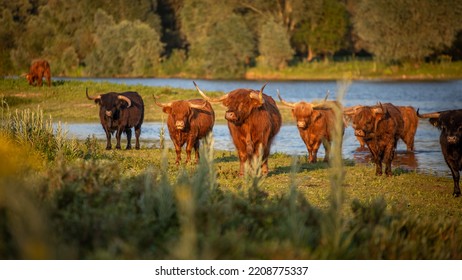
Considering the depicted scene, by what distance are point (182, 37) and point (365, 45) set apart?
1500cm

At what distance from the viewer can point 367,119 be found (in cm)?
1288

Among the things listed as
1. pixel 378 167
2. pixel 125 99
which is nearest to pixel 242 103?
pixel 378 167

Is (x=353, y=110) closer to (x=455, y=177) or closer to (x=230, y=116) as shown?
(x=455, y=177)

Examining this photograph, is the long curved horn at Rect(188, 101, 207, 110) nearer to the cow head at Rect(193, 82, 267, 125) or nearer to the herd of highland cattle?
the herd of highland cattle

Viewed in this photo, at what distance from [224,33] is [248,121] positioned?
48737 millimetres

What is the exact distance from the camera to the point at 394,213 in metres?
6.48

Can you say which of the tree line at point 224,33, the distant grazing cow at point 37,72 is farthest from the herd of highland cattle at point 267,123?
the tree line at point 224,33

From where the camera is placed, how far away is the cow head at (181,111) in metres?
13.3

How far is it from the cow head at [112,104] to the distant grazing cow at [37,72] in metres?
11.7

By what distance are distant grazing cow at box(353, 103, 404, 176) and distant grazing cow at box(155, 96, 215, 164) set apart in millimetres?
2627

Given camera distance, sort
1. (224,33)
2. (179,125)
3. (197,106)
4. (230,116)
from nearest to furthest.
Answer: (230,116), (179,125), (197,106), (224,33)

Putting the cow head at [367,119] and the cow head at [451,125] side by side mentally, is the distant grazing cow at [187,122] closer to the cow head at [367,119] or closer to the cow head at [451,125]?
the cow head at [367,119]

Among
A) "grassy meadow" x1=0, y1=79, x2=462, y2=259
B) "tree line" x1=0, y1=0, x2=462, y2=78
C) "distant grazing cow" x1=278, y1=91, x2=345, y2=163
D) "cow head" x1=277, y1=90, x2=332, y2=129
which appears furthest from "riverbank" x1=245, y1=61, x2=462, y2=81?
"grassy meadow" x1=0, y1=79, x2=462, y2=259
